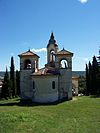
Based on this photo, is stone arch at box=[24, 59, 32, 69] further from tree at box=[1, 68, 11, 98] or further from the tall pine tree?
the tall pine tree

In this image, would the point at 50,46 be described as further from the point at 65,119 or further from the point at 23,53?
the point at 65,119

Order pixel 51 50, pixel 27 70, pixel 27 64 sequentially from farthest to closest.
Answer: pixel 51 50
pixel 27 64
pixel 27 70

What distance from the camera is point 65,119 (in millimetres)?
25891

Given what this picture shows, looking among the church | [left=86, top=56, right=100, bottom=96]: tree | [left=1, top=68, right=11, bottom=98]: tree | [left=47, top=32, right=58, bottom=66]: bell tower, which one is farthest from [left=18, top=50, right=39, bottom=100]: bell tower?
[left=86, top=56, right=100, bottom=96]: tree

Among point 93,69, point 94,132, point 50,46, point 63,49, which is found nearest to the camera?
point 94,132

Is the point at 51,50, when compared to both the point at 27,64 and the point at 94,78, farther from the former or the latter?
the point at 94,78

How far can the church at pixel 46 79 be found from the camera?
43500 millimetres

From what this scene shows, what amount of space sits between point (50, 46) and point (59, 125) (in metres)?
29.2

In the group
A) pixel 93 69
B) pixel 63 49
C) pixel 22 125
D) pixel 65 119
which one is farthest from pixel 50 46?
pixel 22 125

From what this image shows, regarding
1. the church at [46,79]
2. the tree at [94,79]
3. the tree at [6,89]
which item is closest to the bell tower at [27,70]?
the church at [46,79]

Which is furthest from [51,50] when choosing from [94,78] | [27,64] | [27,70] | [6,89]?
[94,78]

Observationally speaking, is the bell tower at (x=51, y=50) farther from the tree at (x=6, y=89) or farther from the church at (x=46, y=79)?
the tree at (x=6, y=89)

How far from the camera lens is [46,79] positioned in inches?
1706

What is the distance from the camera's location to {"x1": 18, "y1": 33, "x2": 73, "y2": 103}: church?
43500 mm
